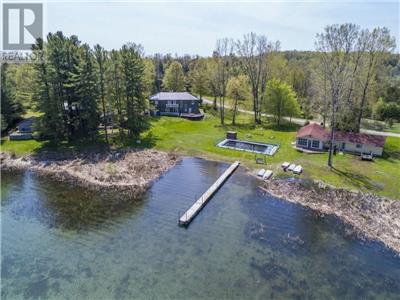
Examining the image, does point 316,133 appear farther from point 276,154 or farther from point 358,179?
point 358,179

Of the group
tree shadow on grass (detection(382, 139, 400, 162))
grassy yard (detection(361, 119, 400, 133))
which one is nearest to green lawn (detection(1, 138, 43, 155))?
tree shadow on grass (detection(382, 139, 400, 162))

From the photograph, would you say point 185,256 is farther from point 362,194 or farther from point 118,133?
point 118,133

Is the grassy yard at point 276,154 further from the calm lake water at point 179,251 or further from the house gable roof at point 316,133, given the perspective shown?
the calm lake water at point 179,251

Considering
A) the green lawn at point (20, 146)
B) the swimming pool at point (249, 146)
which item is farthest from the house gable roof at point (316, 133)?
the green lawn at point (20, 146)

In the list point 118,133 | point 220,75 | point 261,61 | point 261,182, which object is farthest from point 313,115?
point 118,133

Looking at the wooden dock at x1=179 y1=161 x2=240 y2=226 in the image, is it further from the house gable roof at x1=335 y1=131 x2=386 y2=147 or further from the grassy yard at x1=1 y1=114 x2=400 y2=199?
the house gable roof at x1=335 y1=131 x2=386 y2=147
